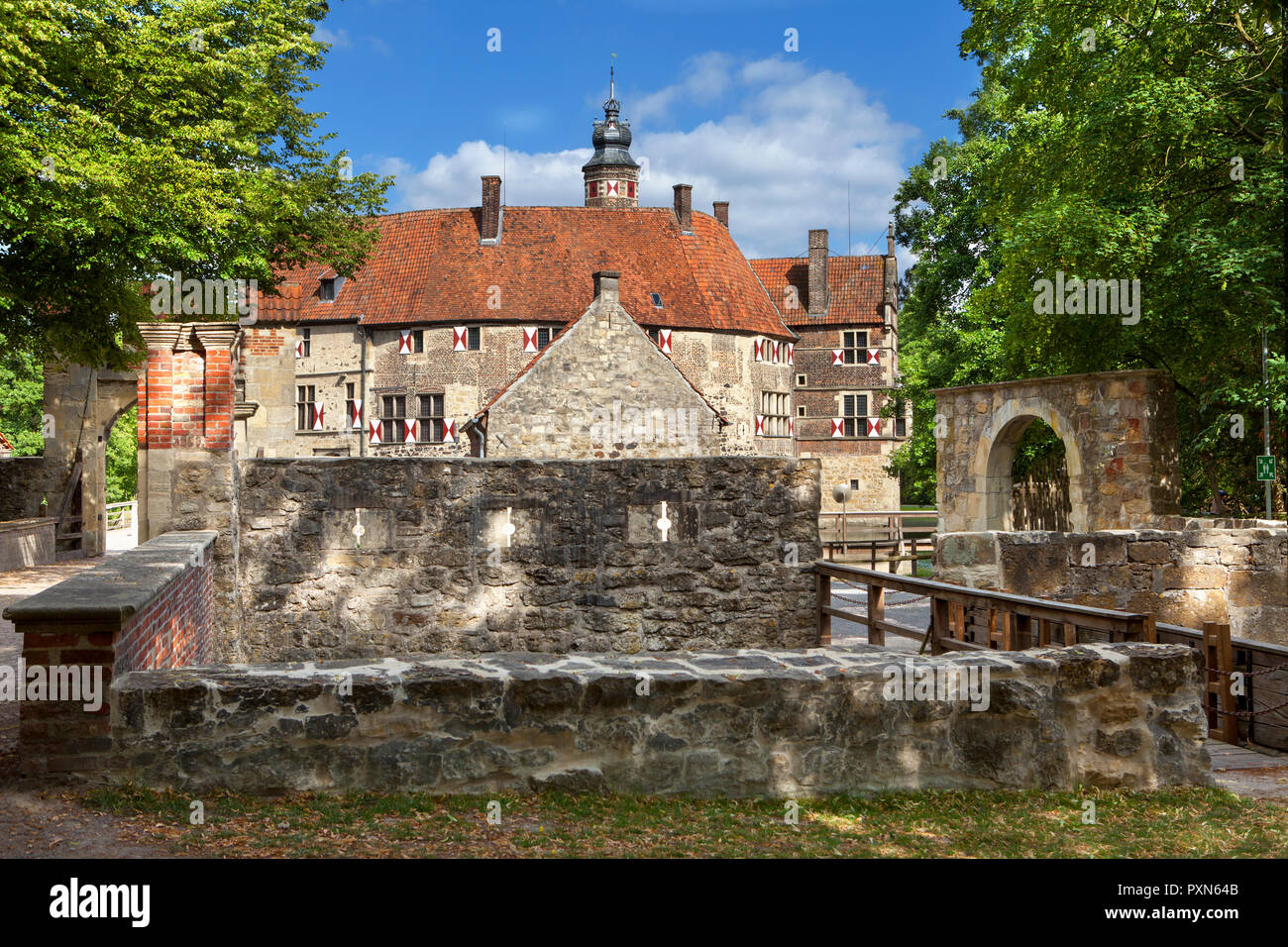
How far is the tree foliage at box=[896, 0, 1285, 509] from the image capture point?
14.8m

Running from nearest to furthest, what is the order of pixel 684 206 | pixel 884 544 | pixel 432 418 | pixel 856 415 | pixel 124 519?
pixel 884 544, pixel 124 519, pixel 432 418, pixel 684 206, pixel 856 415

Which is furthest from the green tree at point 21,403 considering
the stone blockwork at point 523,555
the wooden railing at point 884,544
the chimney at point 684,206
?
the stone blockwork at point 523,555

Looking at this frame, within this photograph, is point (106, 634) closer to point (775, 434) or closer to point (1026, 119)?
point (1026, 119)

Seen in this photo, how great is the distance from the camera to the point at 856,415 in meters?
48.6

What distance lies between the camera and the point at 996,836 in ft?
16.0

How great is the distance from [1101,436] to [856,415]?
33.8 metres

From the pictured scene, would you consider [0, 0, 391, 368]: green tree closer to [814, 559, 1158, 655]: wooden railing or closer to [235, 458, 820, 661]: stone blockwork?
Result: [235, 458, 820, 661]: stone blockwork

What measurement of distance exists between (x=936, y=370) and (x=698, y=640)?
19.6 meters

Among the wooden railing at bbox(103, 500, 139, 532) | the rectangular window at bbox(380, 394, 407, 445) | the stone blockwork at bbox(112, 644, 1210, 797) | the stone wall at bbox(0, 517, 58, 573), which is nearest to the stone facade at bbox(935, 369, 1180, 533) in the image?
the stone blockwork at bbox(112, 644, 1210, 797)

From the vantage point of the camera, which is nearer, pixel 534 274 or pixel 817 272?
pixel 534 274

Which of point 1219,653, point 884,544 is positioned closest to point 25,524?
point 884,544

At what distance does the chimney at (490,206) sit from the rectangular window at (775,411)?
12.2 m

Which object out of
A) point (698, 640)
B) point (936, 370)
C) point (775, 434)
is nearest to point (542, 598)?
point (698, 640)

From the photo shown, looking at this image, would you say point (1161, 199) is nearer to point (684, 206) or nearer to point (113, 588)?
point (113, 588)
